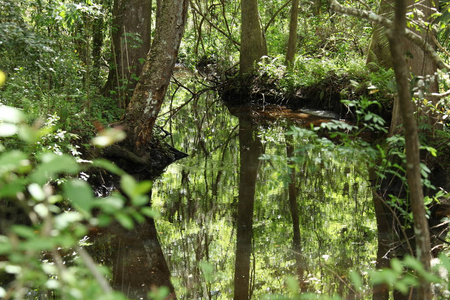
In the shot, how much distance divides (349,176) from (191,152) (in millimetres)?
3147

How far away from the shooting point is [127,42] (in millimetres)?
7762

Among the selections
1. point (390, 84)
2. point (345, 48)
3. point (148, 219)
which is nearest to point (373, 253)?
point (390, 84)

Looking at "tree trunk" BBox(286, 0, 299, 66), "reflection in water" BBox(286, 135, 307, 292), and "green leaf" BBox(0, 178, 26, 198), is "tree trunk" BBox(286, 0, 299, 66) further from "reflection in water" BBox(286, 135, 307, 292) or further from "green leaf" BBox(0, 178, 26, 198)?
"green leaf" BBox(0, 178, 26, 198)

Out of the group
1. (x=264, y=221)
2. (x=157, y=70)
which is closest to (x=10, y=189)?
(x=264, y=221)

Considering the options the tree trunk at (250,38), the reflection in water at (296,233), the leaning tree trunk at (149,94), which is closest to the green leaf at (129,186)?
the reflection in water at (296,233)

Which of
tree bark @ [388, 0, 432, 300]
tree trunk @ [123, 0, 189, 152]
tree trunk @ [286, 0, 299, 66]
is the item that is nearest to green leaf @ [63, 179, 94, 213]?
tree bark @ [388, 0, 432, 300]

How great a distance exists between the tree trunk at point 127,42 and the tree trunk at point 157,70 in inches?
36.0

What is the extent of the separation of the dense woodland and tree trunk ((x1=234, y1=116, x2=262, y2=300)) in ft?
0.08

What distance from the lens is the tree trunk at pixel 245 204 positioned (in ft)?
14.1

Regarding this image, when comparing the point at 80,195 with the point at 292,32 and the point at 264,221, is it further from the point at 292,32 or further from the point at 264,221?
the point at 292,32

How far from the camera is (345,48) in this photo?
13.4m

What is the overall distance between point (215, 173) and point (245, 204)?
1450 millimetres

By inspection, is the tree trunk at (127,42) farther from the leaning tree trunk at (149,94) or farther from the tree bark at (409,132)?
the tree bark at (409,132)

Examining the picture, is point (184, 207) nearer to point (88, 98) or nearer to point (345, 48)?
point (88, 98)
